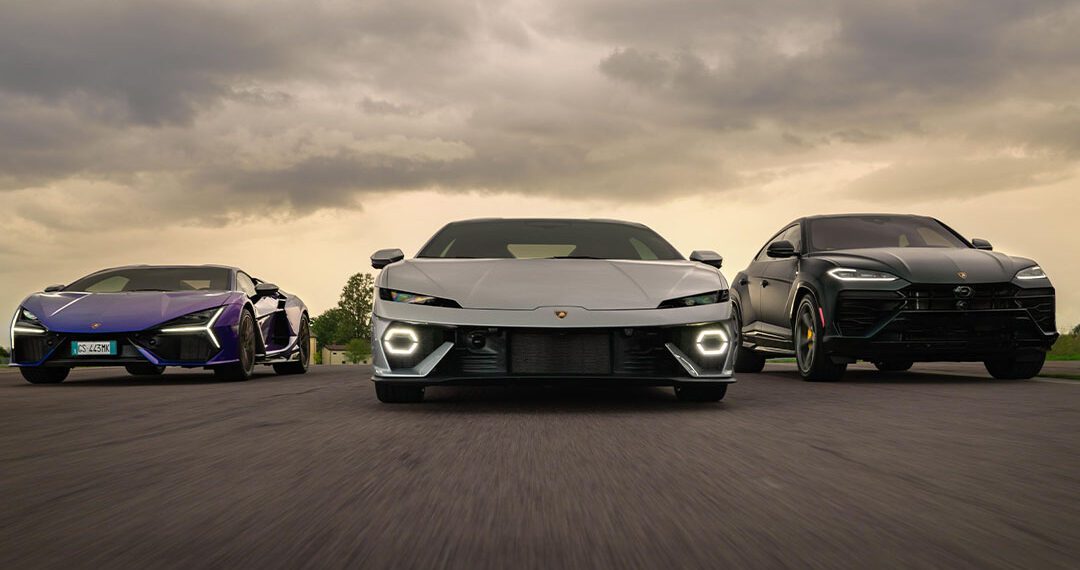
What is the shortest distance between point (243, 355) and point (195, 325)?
79 centimetres

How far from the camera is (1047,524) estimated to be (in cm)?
332

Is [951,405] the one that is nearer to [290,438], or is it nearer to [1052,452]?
[1052,452]

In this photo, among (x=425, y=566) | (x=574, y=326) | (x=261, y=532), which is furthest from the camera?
(x=574, y=326)

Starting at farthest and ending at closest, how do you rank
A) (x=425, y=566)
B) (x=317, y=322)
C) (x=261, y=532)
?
(x=317, y=322) → (x=261, y=532) → (x=425, y=566)

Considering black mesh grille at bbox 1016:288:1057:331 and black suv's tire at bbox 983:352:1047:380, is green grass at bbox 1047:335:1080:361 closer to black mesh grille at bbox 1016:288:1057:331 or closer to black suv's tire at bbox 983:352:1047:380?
black suv's tire at bbox 983:352:1047:380

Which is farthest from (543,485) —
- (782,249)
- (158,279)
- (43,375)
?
(158,279)

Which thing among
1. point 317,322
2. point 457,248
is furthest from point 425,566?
point 317,322

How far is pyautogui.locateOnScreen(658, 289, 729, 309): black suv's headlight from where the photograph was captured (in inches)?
276

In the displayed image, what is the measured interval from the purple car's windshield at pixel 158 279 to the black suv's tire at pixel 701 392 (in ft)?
19.8

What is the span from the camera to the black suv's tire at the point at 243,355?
11.0 metres

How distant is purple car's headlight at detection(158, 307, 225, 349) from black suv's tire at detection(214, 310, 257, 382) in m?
0.38

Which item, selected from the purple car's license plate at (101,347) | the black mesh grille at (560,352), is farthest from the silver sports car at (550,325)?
the purple car's license plate at (101,347)

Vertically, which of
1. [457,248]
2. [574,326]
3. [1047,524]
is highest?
[457,248]

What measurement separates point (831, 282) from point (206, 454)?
21.2ft
